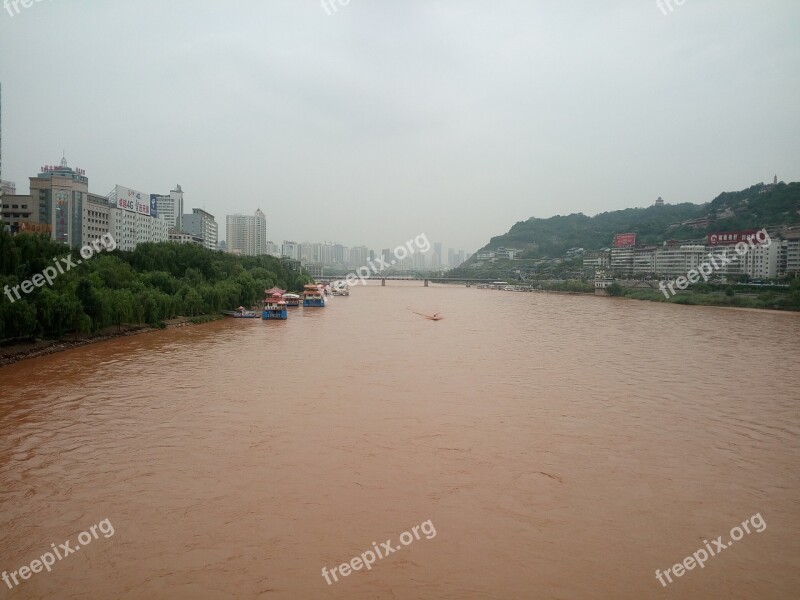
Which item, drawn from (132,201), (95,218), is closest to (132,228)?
(132,201)

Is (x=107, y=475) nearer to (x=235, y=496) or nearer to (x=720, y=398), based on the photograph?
(x=235, y=496)

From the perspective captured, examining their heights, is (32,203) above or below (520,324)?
above

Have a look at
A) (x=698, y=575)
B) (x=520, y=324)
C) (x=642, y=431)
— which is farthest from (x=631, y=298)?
(x=698, y=575)

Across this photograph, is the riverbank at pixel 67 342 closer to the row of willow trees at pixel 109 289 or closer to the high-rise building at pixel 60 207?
the row of willow trees at pixel 109 289

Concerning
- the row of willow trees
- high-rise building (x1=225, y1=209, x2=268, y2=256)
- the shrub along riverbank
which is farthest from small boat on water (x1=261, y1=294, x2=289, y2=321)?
high-rise building (x1=225, y1=209, x2=268, y2=256)

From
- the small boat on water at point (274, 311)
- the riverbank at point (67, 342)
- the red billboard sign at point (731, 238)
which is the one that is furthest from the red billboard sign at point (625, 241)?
the riverbank at point (67, 342)

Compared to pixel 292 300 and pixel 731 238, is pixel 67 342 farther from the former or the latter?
pixel 731 238

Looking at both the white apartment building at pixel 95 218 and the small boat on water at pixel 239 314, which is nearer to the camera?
the small boat on water at pixel 239 314

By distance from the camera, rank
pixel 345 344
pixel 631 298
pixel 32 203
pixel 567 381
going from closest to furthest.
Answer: pixel 567 381 < pixel 345 344 < pixel 32 203 < pixel 631 298
